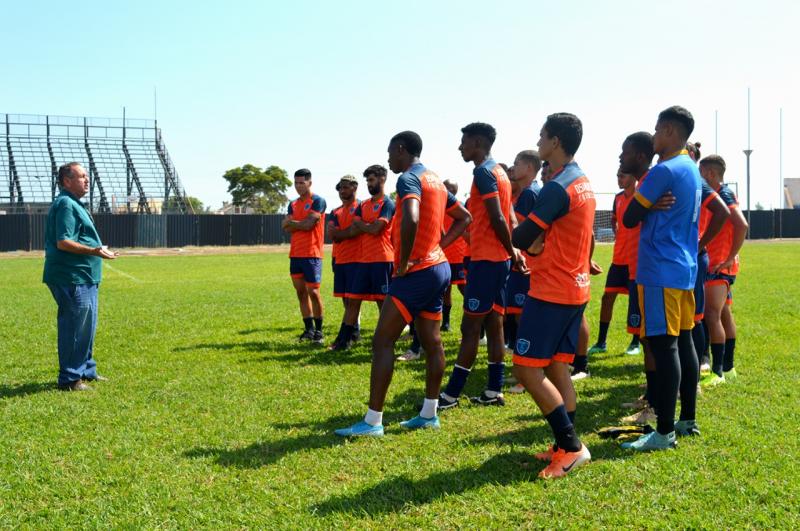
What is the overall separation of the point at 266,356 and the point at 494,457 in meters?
4.38

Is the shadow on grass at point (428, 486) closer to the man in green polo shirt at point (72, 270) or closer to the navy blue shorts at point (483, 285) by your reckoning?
the navy blue shorts at point (483, 285)

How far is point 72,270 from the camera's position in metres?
6.92

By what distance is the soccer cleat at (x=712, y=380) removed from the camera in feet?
21.3

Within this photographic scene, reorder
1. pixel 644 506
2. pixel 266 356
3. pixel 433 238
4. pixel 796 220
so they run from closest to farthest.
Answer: pixel 644 506 → pixel 433 238 → pixel 266 356 → pixel 796 220

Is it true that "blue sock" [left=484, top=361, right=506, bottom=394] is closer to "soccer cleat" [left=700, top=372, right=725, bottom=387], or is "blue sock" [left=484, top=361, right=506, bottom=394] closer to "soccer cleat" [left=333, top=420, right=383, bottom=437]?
"soccer cleat" [left=333, top=420, right=383, bottom=437]

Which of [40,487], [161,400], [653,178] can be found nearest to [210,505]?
[40,487]

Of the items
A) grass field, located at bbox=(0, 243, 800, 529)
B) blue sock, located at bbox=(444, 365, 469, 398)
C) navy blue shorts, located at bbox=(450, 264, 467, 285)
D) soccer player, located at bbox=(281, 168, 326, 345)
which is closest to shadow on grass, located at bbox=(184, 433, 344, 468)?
grass field, located at bbox=(0, 243, 800, 529)

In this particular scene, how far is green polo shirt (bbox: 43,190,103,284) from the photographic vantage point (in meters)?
6.82

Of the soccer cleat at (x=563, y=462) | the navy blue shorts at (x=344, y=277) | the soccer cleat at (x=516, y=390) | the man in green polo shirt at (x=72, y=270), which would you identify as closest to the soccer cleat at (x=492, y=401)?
the soccer cleat at (x=516, y=390)

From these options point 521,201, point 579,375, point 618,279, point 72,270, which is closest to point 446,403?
point 579,375

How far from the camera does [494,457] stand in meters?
4.69

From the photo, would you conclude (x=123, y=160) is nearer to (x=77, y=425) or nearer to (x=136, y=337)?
(x=136, y=337)

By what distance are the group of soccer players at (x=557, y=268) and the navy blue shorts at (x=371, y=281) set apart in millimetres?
2521

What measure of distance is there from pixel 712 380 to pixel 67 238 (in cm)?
Result: 613
